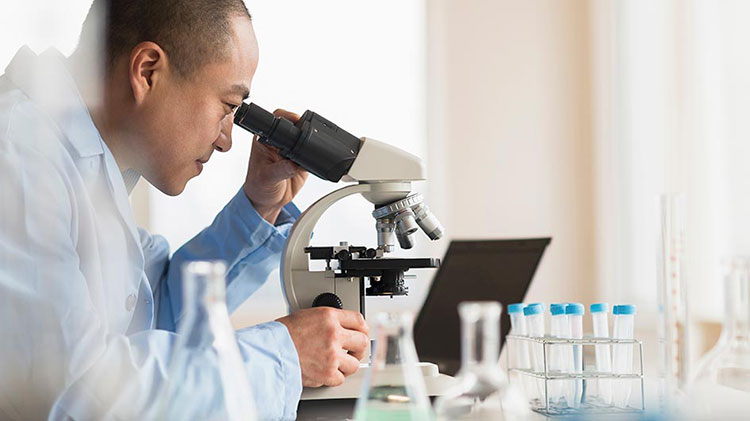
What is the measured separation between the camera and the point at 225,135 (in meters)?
1.50

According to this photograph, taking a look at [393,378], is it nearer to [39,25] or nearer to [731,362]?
[731,362]

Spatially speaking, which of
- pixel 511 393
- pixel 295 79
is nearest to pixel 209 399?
pixel 511 393

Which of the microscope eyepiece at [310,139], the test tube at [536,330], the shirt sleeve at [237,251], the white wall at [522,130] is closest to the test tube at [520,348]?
the test tube at [536,330]

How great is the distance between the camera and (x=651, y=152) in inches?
150

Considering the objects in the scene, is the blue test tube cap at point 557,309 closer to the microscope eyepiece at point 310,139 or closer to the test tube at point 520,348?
the test tube at point 520,348

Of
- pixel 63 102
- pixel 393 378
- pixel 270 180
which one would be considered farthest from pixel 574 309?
pixel 63 102

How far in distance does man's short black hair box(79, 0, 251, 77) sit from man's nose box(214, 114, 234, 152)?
10 cm

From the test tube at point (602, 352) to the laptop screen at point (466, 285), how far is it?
0.66 m

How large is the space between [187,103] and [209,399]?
2.81 feet

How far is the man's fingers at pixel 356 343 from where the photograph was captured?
4.24 feet

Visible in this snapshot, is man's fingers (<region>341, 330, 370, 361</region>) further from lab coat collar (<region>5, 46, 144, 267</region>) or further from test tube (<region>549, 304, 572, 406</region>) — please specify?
lab coat collar (<region>5, 46, 144, 267</region>)

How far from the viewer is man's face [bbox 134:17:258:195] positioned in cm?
144

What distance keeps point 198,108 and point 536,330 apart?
65 centimetres

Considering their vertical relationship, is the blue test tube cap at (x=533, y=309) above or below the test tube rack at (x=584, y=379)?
above
